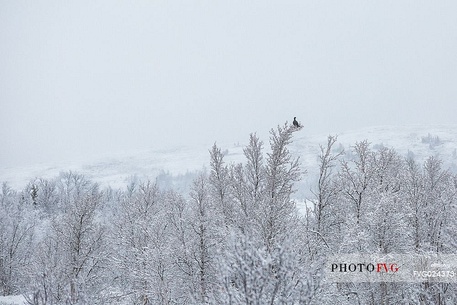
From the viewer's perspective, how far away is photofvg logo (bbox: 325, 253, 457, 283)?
15656 mm

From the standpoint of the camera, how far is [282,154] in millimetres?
19891

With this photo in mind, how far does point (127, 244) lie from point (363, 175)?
20.1 meters

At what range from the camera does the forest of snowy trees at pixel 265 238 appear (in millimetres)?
9195

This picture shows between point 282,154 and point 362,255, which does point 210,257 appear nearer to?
point 282,154

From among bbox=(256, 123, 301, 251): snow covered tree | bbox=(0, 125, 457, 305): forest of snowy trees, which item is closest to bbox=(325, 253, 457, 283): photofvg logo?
bbox=(0, 125, 457, 305): forest of snowy trees

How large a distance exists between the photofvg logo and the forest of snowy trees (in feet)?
1.56

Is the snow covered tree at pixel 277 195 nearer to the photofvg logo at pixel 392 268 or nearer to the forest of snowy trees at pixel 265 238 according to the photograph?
the forest of snowy trees at pixel 265 238

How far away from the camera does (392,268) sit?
16.2 m

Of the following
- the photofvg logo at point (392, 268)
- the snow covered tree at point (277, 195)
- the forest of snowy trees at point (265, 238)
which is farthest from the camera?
the snow covered tree at point (277, 195)

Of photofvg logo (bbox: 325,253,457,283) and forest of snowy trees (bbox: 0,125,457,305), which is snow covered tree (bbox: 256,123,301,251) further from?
photofvg logo (bbox: 325,253,457,283)

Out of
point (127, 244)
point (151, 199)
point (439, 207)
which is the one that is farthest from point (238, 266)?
point (151, 199)

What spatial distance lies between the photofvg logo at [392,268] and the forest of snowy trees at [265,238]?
18.7 inches

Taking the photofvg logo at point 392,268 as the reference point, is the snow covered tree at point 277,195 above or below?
above

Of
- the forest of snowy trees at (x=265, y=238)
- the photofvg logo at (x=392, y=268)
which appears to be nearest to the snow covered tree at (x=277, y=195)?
the forest of snowy trees at (x=265, y=238)
